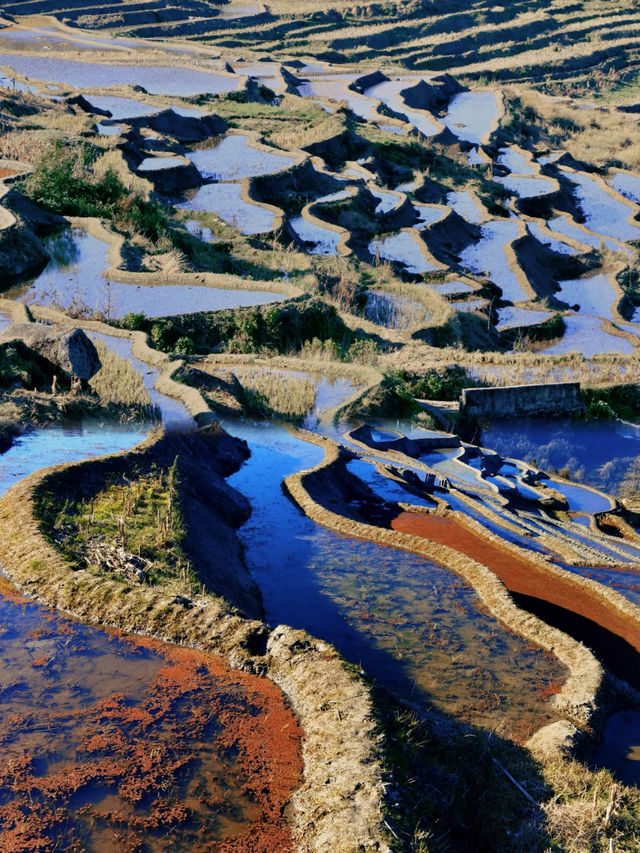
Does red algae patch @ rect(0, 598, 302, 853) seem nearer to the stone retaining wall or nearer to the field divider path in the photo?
the field divider path

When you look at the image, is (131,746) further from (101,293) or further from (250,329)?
(101,293)

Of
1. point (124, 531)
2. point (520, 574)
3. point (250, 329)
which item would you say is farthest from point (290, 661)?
point (250, 329)

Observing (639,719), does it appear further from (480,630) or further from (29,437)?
(29,437)

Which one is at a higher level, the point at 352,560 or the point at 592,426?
the point at 352,560

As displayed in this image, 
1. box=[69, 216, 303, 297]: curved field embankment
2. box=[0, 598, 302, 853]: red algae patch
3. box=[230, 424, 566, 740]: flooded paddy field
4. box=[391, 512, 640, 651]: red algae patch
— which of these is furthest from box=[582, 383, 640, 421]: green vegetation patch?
box=[0, 598, 302, 853]: red algae patch

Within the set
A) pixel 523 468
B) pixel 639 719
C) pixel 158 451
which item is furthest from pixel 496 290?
pixel 639 719

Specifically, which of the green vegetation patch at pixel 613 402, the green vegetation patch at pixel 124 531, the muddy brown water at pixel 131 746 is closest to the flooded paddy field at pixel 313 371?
the muddy brown water at pixel 131 746

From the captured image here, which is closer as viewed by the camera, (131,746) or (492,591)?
(131,746)
